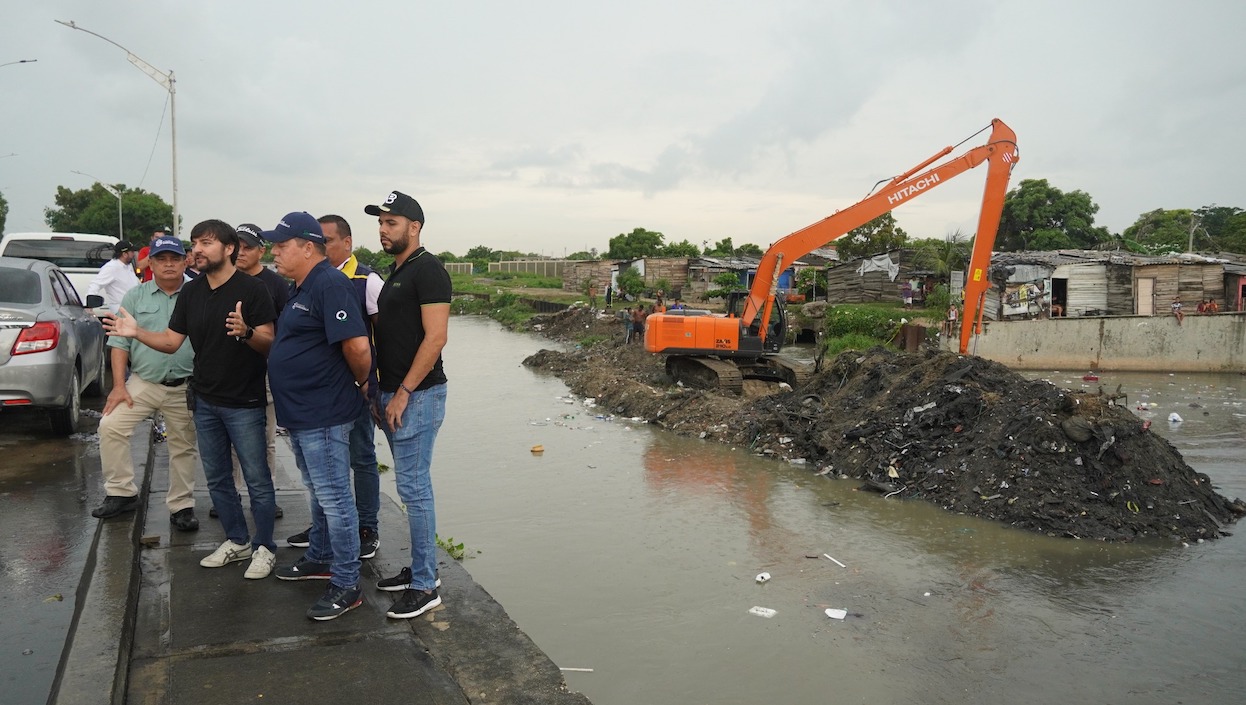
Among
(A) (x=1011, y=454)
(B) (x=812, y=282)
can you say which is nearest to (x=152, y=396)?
Answer: (A) (x=1011, y=454)

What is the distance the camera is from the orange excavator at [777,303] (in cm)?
1436

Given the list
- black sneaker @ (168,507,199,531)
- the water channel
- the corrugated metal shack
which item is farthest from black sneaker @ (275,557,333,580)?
the corrugated metal shack

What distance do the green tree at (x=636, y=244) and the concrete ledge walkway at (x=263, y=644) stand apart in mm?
58359

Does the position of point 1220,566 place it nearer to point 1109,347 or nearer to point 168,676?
point 168,676

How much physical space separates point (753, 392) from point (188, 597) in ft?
40.7

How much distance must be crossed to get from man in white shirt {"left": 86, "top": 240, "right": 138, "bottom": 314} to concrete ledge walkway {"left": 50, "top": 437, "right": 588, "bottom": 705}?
4172 mm

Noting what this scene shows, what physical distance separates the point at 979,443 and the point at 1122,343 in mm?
15052

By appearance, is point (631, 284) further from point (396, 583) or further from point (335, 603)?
point (335, 603)

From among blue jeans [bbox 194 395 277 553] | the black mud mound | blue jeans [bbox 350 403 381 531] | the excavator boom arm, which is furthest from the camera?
the excavator boom arm

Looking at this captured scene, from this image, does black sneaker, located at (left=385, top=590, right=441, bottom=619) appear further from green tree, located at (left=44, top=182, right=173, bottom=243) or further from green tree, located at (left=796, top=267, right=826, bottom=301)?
green tree, located at (left=44, top=182, right=173, bottom=243)

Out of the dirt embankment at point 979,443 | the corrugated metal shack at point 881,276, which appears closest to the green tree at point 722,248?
the corrugated metal shack at point 881,276

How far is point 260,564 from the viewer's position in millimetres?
4328

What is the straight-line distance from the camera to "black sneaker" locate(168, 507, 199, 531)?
5000 mm

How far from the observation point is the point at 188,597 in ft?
13.2
